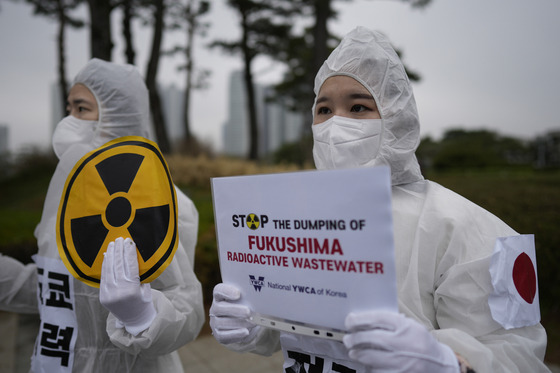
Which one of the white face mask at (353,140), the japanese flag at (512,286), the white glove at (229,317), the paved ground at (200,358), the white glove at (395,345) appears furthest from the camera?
the paved ground at (200,358)

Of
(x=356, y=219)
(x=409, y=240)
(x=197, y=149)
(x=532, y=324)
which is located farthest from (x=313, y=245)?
(x=197, y=149)

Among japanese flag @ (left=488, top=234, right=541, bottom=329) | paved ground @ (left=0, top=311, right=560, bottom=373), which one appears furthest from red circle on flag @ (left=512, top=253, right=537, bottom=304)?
paved ground @ (left=0, top=311, right=560, bottom=373)

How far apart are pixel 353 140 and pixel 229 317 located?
74cm

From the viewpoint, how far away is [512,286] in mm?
1159

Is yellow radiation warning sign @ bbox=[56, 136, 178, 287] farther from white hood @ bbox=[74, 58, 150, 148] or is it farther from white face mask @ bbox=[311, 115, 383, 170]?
white face mask @ bbox=[311, 115, 383, 170]

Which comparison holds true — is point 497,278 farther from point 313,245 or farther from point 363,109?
point 363,109

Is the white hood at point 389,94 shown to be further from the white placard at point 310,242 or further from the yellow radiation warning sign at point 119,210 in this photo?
the yellow radiation warning sign at point 119,210

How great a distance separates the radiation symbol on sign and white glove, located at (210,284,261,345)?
0.73 ft

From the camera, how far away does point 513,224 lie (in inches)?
173

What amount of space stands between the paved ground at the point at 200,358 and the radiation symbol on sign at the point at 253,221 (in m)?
3.15

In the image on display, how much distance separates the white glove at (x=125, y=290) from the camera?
1.35m

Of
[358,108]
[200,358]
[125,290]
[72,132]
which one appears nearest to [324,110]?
[358,108]

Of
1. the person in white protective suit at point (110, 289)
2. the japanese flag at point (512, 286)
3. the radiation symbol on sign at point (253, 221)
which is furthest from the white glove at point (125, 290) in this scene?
the japanese flag at point (512, 286)

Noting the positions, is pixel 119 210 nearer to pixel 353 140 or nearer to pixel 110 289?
pixel 110 289
